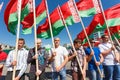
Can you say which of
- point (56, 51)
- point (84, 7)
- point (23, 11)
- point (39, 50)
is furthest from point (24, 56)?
point (84, 7)

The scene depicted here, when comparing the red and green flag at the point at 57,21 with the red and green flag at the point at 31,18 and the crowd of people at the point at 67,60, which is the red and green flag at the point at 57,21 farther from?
the crowd of people at the point at 67,60

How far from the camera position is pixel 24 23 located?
1022 cm

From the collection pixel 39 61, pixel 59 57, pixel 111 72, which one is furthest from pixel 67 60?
pixel 111 72

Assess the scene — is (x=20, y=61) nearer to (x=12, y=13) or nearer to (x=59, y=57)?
(x=59, y=57)

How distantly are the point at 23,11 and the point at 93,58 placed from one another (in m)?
2.77

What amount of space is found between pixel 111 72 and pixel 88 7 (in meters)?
2.76

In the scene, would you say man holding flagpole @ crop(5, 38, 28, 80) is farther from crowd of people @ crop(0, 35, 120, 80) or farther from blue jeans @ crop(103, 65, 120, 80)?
blue jeans @ crop(103, 65, 120, 80)

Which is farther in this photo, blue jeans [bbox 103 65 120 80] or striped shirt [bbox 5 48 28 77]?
blue jeans [bbox 103 65 120 80]

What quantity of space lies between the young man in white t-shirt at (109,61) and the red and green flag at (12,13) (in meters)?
2.72

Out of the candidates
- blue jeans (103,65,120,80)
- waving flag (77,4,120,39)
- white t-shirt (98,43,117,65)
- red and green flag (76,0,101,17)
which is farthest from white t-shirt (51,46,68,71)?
waving flag (77,4,120,39)

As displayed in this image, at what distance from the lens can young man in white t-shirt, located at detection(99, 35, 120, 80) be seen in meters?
9.30

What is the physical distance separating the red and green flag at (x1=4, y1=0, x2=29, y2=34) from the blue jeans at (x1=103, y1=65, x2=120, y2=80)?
318 cm

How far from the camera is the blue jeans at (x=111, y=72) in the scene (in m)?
9.31

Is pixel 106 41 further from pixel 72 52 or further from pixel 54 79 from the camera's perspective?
pixel 54 79
